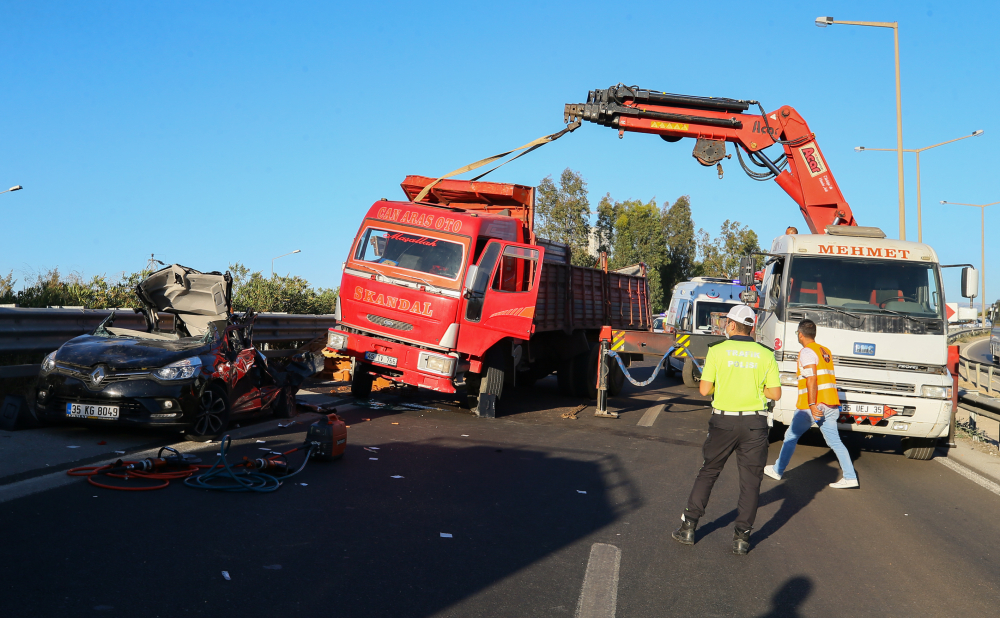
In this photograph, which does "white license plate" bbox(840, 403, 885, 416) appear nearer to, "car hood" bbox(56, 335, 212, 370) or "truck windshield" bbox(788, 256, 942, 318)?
"truck windshield" bbox(788, 256, 942, 318)

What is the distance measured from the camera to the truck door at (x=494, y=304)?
11250mm

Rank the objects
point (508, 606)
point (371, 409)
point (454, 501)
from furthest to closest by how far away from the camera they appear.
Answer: point (371, 409) < point (454, 501) < point (508, 606)

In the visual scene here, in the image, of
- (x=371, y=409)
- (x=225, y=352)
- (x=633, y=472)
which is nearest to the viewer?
(x=633, y=472)

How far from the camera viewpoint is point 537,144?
1275 centimetres

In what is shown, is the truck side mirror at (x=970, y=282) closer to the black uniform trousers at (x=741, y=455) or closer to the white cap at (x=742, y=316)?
the white cap at (x=742, y=316)

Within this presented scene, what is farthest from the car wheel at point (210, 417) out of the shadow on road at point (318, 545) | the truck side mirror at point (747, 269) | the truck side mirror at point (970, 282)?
the truck side mirror at point (970, 282)

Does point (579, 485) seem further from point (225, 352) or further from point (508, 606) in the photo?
point (225, 352)

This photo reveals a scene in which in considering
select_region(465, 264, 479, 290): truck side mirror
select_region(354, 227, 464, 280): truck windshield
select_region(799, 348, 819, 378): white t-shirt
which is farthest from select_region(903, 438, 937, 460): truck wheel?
select_region(354, 227, 464, 280): truck windshield

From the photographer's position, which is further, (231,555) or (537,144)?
(537,144)

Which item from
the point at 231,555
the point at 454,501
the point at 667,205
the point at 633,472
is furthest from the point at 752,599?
the point at 667,205

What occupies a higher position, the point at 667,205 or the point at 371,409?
the point at 667,205

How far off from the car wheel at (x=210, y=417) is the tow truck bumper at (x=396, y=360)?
124 inches

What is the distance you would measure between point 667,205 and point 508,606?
188ft

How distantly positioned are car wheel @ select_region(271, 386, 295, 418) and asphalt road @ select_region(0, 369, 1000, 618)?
1449 millimetres
